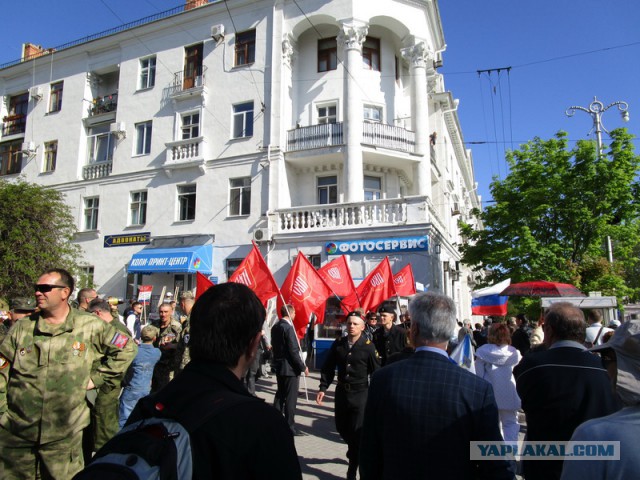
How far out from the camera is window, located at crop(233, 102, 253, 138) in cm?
2100

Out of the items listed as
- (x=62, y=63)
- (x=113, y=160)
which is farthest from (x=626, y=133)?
(x=62, y=63)

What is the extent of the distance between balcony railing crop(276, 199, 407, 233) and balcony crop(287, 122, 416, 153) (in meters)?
2.98

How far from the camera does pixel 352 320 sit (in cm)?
577

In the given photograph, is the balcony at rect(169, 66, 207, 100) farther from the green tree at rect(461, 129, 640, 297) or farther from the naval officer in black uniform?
the naval officer in black uniform

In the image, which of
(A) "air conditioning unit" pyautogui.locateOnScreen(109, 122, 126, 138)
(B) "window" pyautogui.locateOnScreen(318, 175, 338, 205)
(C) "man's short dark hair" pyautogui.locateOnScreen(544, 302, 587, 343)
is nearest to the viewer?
Answer: (C) "man's short dark hair" pyautogui.locateOnScreen(544, 302, 587, 343)

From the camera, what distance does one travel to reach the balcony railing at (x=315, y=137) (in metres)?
19.7

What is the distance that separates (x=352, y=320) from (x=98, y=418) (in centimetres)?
309

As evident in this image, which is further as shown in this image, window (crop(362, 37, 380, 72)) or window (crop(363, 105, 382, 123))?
window (crop(362, 37, 380, 72))

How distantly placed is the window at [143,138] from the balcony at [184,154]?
6.18ft

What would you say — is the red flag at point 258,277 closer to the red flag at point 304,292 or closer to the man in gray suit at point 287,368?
the red flag at point 304,292

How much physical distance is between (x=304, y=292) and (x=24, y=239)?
13613 millimetres

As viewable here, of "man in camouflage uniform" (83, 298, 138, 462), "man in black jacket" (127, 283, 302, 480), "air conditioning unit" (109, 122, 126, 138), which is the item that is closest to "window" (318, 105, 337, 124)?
"air conditioning unit" (109, 122, 126, 138)

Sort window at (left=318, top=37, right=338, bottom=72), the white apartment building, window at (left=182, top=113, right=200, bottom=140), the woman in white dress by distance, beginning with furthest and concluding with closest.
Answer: window at (left=182, top=113, right=200, bottom=140), window at (left=318, top=37, right=338, bottom=72), the white apartment building, the woman in white dress

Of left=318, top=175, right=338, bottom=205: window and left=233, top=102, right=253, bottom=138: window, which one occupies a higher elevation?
left=233, top=102, right=253, bottom=138: window
